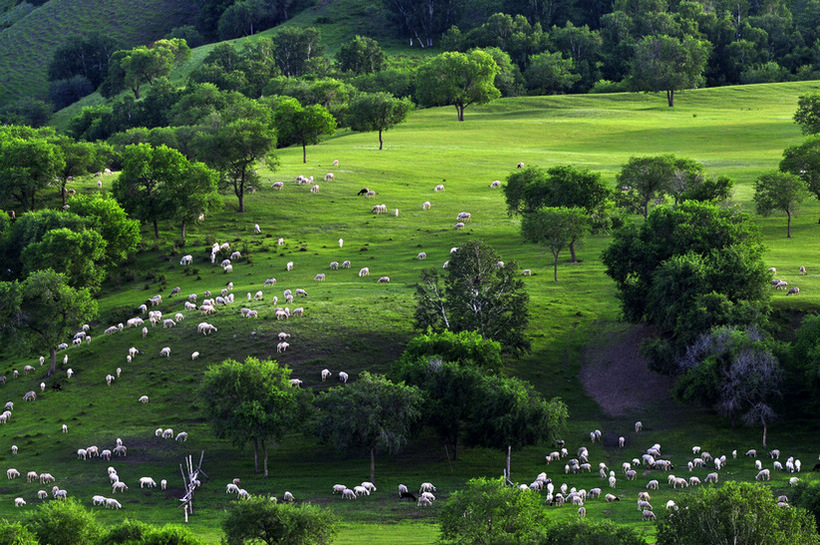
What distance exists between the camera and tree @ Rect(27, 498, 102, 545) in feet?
156

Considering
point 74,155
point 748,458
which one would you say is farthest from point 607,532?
point 74,155

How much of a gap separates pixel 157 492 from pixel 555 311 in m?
35.5

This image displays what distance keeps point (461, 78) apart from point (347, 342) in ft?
314

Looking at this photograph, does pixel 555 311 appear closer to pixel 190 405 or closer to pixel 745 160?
pixel 190 405

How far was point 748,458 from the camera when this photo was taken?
211 feet

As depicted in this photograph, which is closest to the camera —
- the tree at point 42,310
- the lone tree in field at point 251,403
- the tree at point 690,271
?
the lone tree in field at point 251,403

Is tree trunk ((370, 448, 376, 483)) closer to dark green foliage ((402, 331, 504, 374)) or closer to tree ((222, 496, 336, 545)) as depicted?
dark green foliage ((402, 331, 504, 374))

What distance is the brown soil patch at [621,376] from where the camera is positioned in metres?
73.6

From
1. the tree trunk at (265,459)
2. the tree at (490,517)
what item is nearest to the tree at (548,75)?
the tree trunk at (265,459)

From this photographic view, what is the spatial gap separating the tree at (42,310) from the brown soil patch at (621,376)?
131ft

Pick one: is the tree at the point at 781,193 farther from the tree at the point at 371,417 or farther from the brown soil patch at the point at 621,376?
the tree at the point at 371,417

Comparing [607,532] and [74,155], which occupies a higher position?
[74,155]

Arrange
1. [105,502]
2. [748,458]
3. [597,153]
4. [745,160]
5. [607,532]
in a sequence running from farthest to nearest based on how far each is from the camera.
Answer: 1. [597,153]
2. [745,160]
3. [748,458]
4. [105,502]
5. [607,532]

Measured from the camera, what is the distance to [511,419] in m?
64.1
